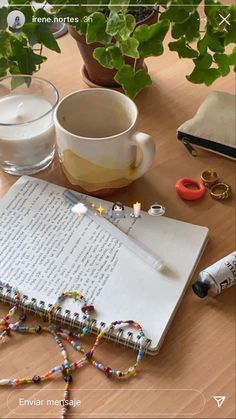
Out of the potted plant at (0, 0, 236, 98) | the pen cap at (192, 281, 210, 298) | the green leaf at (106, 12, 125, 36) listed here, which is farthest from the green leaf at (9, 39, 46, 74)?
the pen cap at (192, 281, 210, 298)

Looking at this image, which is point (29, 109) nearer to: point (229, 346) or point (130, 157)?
point (130, 157)

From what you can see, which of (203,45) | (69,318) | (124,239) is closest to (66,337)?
(69,318)

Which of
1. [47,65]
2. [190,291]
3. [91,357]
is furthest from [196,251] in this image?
[47,65]

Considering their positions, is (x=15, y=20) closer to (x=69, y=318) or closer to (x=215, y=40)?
(x=215, y=40)

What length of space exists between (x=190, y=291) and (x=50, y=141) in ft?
0.82

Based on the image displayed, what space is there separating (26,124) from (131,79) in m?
0.13

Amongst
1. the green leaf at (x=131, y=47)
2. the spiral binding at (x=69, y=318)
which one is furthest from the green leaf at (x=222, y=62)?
the spiral binding at (x=69, y=318)

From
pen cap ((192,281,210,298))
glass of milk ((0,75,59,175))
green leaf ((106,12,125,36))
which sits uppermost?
green leaf ((106,12,125,36))

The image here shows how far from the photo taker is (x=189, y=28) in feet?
2.11

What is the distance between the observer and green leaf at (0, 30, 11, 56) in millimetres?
641

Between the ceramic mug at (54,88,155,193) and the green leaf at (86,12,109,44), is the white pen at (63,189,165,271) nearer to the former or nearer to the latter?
the ceramic mug at (54,88,155,193)

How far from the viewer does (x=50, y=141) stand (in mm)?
679

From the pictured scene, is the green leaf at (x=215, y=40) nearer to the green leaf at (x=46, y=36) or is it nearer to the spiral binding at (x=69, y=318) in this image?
the green leaf at (x=46, y=36)

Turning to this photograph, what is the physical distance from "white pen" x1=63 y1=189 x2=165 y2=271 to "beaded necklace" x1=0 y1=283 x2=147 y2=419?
0.07 meters
